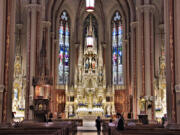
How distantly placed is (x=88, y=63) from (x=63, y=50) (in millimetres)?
4018

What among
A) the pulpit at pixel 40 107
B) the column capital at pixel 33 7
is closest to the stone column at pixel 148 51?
the pulpit at pixel 40 107

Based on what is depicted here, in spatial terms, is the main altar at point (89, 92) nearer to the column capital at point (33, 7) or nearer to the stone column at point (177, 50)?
the column capital at point (33, 7)

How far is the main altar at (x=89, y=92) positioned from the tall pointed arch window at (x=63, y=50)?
224 cm

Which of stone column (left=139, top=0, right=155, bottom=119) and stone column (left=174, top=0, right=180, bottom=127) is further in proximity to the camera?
stone column (left=139, top=0, right=155, bottom=119)

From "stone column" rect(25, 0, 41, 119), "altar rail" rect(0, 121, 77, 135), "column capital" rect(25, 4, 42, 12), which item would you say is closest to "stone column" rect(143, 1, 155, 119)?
"column capital" rect(25, 4, 42, 12)

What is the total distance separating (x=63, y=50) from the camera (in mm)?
41812

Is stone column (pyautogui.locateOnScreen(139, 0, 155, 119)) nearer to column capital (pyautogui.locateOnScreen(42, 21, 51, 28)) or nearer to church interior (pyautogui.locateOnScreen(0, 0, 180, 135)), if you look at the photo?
church interior (pyautogui.locateOnScreen(0, 0, 180, 135))

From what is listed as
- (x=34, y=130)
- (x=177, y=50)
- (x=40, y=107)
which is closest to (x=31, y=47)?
(x=40, y=107)

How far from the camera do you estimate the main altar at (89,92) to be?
37938 millimetres

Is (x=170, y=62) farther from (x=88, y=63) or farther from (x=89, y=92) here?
(x=88, y=63)

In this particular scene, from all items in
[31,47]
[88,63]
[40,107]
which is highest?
[31,47]

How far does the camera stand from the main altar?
1494 inches

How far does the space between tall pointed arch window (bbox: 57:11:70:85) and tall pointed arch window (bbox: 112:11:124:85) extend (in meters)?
5.57

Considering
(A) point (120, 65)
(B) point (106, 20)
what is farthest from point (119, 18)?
(A) point (120, 65)
